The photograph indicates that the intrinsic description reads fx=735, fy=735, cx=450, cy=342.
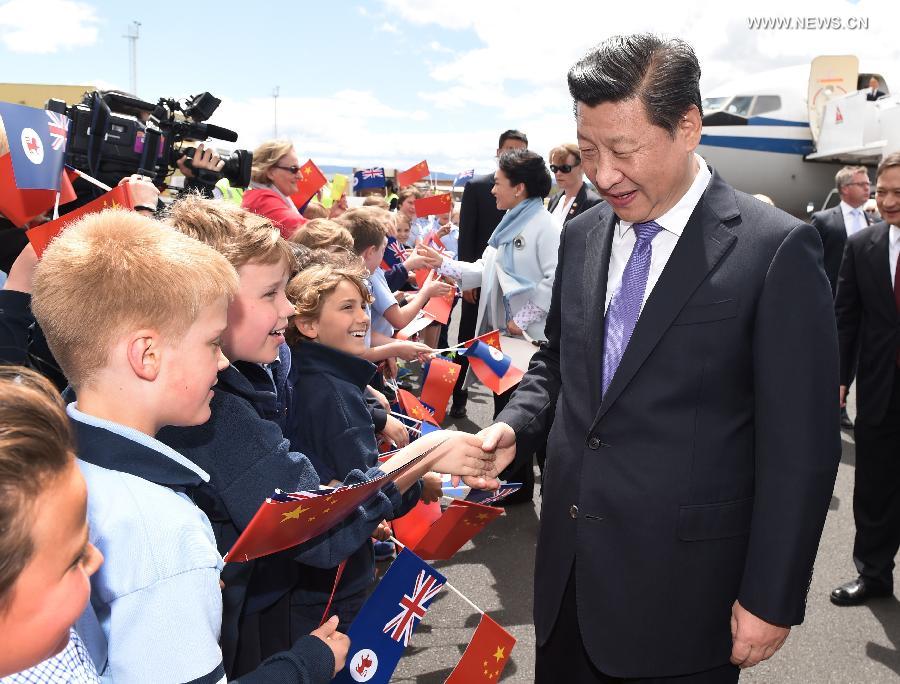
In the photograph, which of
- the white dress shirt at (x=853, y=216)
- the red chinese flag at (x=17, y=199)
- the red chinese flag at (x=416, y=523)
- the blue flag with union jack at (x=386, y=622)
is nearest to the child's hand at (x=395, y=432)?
the red chinese flag at (x=416, y=523)

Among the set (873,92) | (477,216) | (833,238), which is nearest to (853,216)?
(833,238)

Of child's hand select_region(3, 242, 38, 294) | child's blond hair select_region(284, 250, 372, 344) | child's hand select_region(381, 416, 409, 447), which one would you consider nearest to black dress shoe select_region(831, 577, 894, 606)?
child's hand select_region(381, 416, 409, 447)

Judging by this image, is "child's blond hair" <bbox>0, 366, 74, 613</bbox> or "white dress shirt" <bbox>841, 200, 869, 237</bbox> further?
"white dress shirt" <bbox>841, 200, 869, 237</bbox>

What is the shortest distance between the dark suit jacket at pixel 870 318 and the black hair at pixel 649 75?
2.40m

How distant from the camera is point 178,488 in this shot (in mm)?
1227

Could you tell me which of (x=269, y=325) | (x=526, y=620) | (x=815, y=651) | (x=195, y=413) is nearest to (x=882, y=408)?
(x=815, y=651)

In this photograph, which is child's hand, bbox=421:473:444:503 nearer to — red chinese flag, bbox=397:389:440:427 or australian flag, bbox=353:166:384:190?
red chinese flag, bbox=397:389:440:427

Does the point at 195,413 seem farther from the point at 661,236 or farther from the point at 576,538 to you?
the point at 661,236

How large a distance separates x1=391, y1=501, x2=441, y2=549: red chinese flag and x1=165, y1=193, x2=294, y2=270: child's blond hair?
118 centimetres

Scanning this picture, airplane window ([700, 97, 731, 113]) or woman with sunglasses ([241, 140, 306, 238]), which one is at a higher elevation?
airplane window ([700, 97, 731, 113])

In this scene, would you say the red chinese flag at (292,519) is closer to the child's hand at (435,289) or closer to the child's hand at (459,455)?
the child's hand at (459,455)

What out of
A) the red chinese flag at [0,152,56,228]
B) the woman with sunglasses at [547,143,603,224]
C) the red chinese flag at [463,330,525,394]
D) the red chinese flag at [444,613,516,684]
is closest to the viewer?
the red chinese flag at [0,152,56,228]

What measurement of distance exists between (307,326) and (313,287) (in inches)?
5.0

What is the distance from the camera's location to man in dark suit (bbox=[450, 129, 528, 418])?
20.0ft
